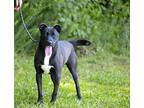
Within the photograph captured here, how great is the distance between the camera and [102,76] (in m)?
6.90

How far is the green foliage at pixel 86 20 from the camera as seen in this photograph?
22.5 feet

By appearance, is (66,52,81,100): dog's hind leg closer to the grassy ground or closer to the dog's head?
the grassy ground

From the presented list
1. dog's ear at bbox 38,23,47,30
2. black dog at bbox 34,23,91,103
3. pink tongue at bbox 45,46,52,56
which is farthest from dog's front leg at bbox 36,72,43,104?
dog's ear at bbox 38,23,47,30

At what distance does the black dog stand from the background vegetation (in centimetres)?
3

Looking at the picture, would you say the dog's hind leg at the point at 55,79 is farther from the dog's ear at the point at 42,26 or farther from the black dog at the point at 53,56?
the dog's ear at the point at 42,26

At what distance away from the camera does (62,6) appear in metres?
6.91

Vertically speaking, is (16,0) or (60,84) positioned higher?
(16,0)

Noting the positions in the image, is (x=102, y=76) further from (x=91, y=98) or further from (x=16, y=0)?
(x=16, y=0)

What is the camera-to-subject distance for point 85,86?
6859mm

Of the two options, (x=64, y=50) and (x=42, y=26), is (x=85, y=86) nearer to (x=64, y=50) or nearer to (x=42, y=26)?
(x=64, y=50)

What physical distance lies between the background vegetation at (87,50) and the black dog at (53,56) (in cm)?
3
